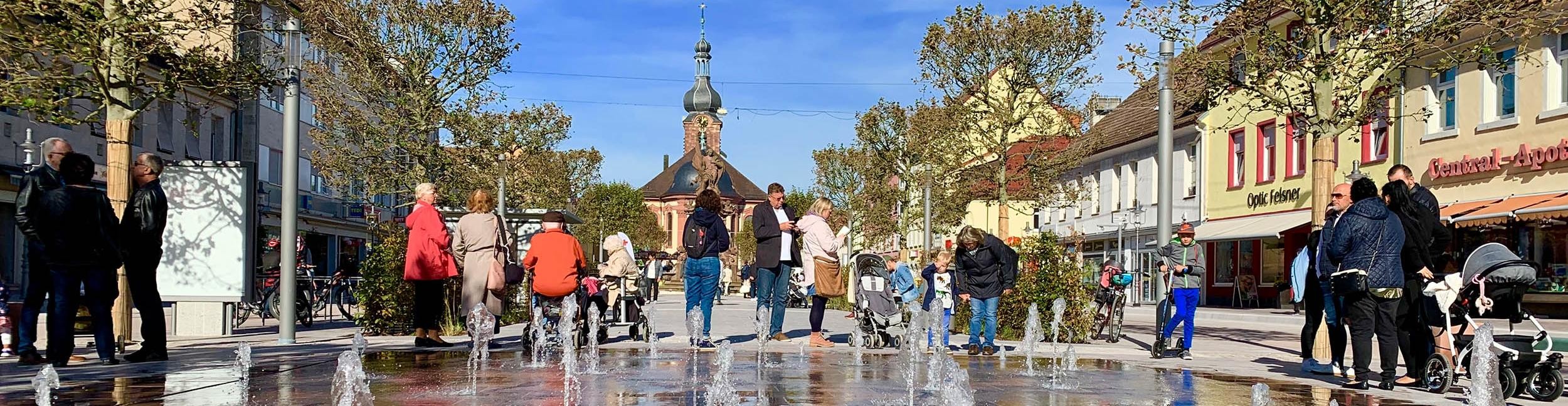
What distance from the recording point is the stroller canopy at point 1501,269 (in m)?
10.3

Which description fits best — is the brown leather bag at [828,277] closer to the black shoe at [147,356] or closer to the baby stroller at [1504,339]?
the baby stroller at [1504,339]

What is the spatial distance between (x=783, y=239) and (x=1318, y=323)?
5.07m

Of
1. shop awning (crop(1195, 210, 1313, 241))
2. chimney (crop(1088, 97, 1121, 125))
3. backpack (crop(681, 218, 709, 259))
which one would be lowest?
backpack (crop(681, 218, 709, 259))

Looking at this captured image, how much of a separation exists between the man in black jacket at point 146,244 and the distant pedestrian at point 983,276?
290 inches

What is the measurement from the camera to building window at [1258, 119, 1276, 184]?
1603 inches

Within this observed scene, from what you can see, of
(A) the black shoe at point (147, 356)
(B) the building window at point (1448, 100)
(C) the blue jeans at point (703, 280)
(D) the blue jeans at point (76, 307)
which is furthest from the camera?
(B) the building window at point (1448, 100)

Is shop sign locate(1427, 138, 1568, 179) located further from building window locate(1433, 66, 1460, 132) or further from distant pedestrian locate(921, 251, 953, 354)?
distant pedestrian locate(921, 251, 953, 354)

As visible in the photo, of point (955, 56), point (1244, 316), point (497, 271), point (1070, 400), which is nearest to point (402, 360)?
point (497, 271)

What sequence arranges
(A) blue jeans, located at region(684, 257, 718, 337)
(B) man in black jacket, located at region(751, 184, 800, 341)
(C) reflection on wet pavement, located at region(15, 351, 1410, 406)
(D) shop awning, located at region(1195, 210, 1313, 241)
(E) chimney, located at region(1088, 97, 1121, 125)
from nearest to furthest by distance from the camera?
(C) reflection on wet pavement, located at region(15, 351, 1410, 406)
(B) man in black jacket, located at region(751, 184, 800, 341)
(A) blue jeans, located at region(684, 257, 718, 337)
(D) shop awning, located at region(1195, 210, 1313, 241)
(E) chimney, located at region(1088, 97, 1121, 125)

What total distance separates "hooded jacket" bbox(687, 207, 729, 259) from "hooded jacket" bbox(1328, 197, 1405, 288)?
592 centimetres

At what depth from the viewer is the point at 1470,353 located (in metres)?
10.3

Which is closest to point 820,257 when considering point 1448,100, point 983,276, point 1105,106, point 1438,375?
point 983,276

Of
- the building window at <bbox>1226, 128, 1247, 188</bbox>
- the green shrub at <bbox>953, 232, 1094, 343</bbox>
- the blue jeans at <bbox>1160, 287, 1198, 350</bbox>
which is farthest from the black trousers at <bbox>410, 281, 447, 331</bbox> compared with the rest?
the building window at <bbox>1226, 128, 1247, 188</bbox>

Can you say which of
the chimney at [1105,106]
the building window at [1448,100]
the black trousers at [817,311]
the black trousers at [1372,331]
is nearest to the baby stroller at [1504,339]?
the black trousers at [1372,331]
